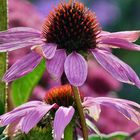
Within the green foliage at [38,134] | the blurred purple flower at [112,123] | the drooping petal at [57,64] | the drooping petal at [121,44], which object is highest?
the drooping petal at [121,44]

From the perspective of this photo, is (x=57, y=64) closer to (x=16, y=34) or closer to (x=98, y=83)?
(x=16, y=34)

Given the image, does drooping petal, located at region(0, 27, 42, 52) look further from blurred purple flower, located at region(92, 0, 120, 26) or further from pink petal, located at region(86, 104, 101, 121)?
blurred purple flower, located at region(92, 0, 120, 26)

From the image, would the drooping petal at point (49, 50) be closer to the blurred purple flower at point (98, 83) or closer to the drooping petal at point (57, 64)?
the drooping petal at point (57, 64)

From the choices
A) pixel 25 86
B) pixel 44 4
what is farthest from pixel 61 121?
pixel 44 4

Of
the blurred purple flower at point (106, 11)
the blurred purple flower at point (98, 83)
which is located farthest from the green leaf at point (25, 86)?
the blurred purple flower at point (106, 11)

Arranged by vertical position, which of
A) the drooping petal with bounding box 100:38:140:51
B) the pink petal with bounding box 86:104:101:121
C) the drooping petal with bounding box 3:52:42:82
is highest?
the drooping petal with bounding box 100:38:140:51

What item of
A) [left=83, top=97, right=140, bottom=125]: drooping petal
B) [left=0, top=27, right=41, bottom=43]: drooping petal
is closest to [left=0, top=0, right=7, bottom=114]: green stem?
[left=0, top=27, right=41, bottom=43]: drooping petal

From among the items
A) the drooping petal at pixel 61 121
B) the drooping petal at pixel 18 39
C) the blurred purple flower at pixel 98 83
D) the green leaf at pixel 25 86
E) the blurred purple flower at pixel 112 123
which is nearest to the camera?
the drooping petal at pixel 61 121
